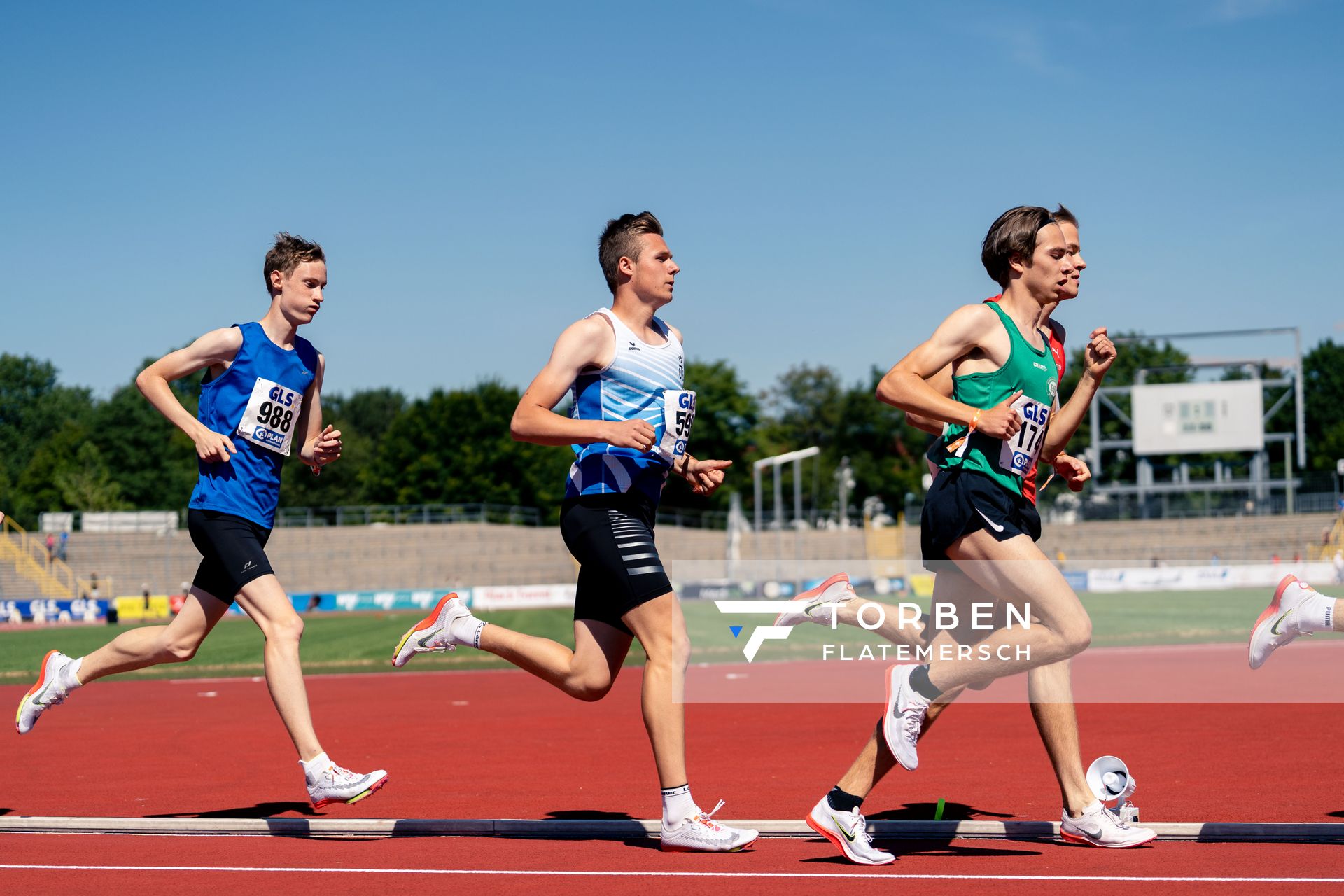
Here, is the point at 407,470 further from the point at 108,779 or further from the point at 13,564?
the point at 108,779

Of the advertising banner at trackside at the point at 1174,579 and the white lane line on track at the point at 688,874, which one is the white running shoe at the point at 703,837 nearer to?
the white lane line on track at the point at 688,874

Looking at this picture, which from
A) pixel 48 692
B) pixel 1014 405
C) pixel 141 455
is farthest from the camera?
pixel 141 455

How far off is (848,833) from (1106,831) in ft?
3.18

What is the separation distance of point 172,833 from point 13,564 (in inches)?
1849

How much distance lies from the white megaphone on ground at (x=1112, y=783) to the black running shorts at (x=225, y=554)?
11.8ft

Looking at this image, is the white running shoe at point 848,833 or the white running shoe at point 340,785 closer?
the white running shoe at point 848,833

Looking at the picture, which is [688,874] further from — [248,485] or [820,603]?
[248,485]

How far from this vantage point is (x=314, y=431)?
6402 mm

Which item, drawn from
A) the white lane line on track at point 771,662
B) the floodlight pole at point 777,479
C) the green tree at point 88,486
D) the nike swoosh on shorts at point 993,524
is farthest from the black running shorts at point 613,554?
the green tree at point 88,486

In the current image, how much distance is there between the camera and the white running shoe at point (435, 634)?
570 centimetres

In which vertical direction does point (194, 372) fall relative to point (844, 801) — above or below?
above

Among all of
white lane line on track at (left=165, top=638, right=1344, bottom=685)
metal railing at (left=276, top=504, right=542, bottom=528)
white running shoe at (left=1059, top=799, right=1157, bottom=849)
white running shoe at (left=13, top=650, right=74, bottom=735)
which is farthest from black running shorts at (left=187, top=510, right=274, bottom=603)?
metal railing at (left=276, top=504, right=542, bottom=528)

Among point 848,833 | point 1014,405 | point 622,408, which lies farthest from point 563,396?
point 848,833

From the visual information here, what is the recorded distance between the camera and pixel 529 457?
81.9m
